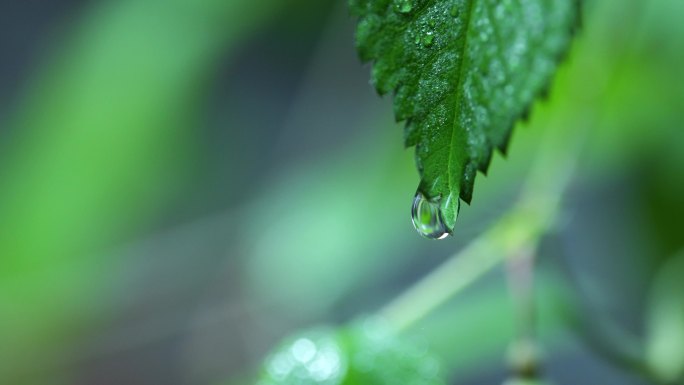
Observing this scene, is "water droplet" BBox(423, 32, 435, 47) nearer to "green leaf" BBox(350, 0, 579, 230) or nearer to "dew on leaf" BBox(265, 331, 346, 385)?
"green leaf" BBox(350, 0, 579, 230)

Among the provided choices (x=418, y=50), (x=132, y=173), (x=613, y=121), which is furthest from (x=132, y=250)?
(x=418, y=50)

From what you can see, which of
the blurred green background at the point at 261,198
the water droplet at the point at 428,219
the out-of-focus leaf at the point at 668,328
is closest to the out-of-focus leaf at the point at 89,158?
the blurred green background at the point at 261,198

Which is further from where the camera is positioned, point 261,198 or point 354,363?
point 261,198

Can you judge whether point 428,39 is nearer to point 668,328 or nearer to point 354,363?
point 354,363

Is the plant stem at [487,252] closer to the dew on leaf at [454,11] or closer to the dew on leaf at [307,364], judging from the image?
the dew on leaf at [307,364]

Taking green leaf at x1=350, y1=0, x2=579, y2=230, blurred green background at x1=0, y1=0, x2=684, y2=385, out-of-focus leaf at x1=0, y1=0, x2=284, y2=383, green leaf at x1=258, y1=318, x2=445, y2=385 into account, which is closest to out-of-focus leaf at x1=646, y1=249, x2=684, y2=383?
blurred green background at x1=0, y1=0, x2=684, y2=385

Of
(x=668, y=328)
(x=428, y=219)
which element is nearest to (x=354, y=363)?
(x=428, y=219)
